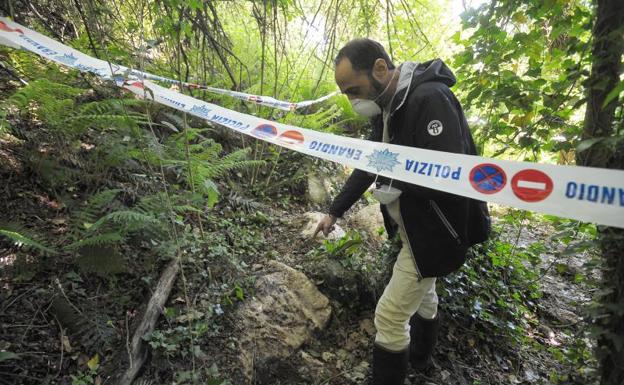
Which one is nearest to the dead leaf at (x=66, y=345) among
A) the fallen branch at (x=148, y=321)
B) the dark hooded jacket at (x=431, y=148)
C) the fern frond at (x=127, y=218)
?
the fallen branch at (x=148, y=321)

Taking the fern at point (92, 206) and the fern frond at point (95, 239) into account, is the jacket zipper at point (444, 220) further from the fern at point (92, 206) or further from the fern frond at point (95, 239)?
the fern at point (92, 206)

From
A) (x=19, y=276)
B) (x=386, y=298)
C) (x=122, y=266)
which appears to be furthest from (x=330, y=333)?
(x=19, y=276)

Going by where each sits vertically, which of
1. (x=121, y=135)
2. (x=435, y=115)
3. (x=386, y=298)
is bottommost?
(x=386, y=298)

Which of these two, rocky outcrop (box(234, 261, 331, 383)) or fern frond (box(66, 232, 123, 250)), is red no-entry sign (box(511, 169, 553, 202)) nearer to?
rocky outcrop (box(234, 261, 331, 383))

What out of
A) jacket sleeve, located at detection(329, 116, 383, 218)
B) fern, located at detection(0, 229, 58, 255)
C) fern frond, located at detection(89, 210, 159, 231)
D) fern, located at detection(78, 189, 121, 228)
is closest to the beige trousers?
jacket sleeve, located at detection(329, 116, 383, 218)

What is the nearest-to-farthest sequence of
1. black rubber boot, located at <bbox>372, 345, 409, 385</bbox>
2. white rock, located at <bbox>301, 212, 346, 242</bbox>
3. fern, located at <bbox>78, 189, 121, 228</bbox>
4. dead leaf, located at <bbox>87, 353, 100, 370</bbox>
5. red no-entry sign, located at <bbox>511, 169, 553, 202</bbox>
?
red no-entry sign, located at <bbox>511, 169, 553, 202</bbox> → dead leaf, located at <bbox>87, 353, 100, 370</bbox> → black rubber boot, located at <bbox>372, 345, 409, 385</bbox> → fern, located at <bbox>78, 189, 121, 228</bbox> → white rock, located at <bbox>301, 212, 346, 242</bbox>

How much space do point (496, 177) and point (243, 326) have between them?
186 cm

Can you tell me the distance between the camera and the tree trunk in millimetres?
1171

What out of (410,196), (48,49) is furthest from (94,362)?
(48,49)

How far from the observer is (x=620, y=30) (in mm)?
1125

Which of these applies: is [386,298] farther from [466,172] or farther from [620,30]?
[620,30]

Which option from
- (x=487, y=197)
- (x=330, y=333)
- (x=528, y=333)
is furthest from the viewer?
(x=528, y=333)

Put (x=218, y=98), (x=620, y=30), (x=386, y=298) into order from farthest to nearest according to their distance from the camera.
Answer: (x=218, y=98) < (x=386, y=298) < (x=620, y=30)

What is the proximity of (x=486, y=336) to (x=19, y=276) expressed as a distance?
335cm
